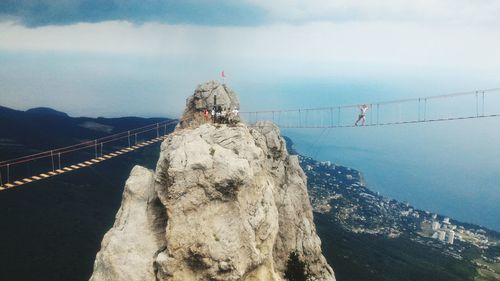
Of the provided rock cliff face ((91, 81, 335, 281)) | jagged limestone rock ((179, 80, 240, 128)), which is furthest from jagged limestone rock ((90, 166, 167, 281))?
jagged limestone rock ((179, 80, 240, 128))

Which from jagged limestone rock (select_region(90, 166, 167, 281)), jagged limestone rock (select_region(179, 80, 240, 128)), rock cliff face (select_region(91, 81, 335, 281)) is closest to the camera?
rock cliff face (select_region(91, 81, 335, 281))

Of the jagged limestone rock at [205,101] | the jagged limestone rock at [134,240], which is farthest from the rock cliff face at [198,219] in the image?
the jagged limestone rock at [205,101]

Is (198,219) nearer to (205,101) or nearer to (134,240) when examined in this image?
(134,240)

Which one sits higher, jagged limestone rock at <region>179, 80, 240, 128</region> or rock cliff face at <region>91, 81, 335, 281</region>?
jagged limestone rock at <region>179, 80, 240, 128</region>

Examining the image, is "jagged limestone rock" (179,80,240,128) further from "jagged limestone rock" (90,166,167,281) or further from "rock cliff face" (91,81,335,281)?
"jagged limestone rock" (90,166,167,281)

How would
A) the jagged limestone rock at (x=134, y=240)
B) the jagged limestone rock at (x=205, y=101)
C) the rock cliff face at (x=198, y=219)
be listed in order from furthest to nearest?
the jagged limestone rock at (x=205, y=101), the jagged limestone rock at (x=134, y=240), the rock cliff face at (x=198, y=219)

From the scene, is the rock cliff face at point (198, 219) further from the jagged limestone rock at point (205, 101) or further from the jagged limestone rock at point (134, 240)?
the jagged limestone rock at point (205, 101)

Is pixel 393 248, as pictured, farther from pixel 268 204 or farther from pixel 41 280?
pixel 268 204
